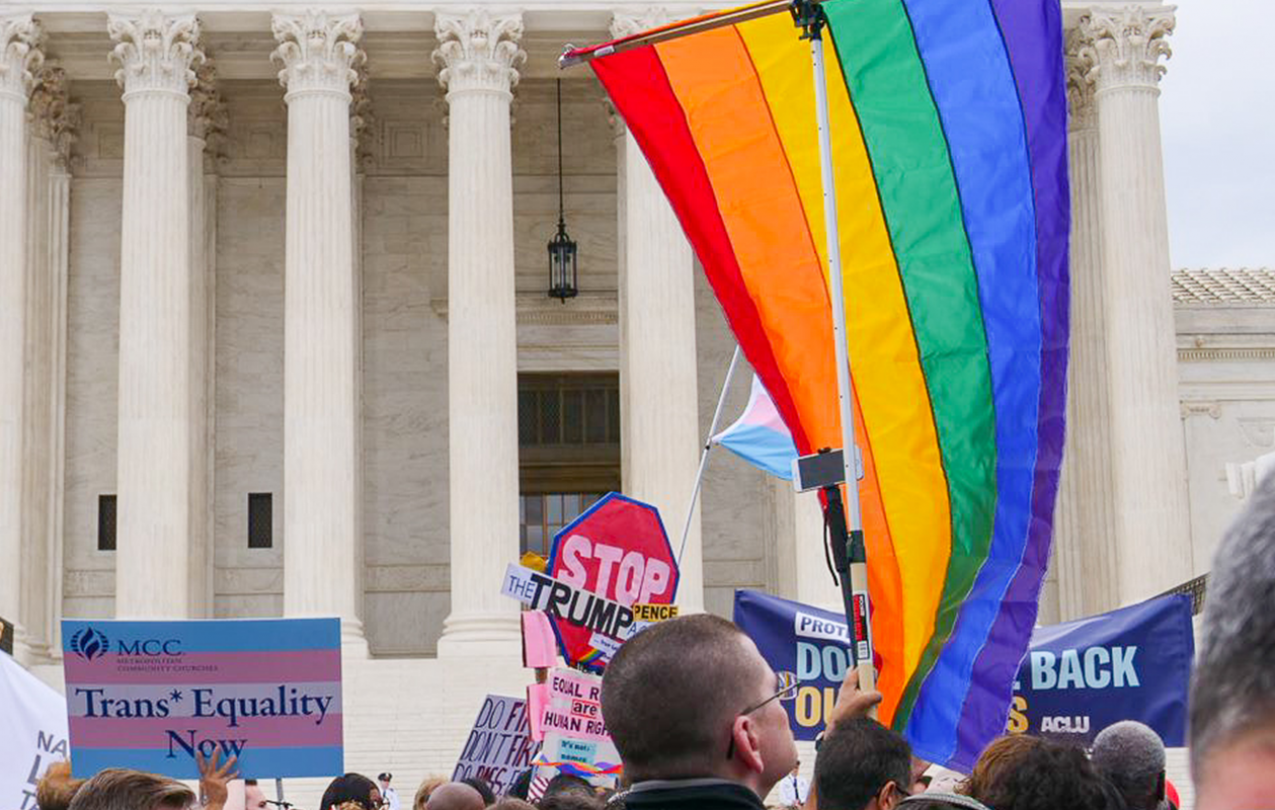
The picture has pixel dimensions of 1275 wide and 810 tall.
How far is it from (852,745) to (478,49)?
37781 millimetres

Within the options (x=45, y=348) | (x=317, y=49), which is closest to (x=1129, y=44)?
(x=317, y=49)

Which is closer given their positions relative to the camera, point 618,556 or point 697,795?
point 697,795

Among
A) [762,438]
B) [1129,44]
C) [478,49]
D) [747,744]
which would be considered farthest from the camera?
[1129,44]

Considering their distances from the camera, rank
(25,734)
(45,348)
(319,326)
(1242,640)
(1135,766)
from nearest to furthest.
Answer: (1242,640) → (1135,766) → (25,734) → (319,326) → (45,348)

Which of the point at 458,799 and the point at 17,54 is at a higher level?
the point at 17,54

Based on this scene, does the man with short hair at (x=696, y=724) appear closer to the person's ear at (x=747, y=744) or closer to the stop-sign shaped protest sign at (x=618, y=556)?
the person's ear at (x=747, y=744)

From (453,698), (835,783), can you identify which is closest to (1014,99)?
(835,783)

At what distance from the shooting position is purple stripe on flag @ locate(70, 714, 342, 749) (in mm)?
12641

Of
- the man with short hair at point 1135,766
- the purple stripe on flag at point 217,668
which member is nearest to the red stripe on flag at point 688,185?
the purple stripe on flag at point 217,668

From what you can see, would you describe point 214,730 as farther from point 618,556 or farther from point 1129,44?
point 1129,44

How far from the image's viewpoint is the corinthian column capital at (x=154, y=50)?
1649 inches

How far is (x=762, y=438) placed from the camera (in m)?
21.1

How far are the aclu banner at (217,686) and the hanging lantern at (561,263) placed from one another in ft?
115

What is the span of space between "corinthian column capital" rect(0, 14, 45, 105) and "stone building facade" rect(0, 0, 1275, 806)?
0.08m
